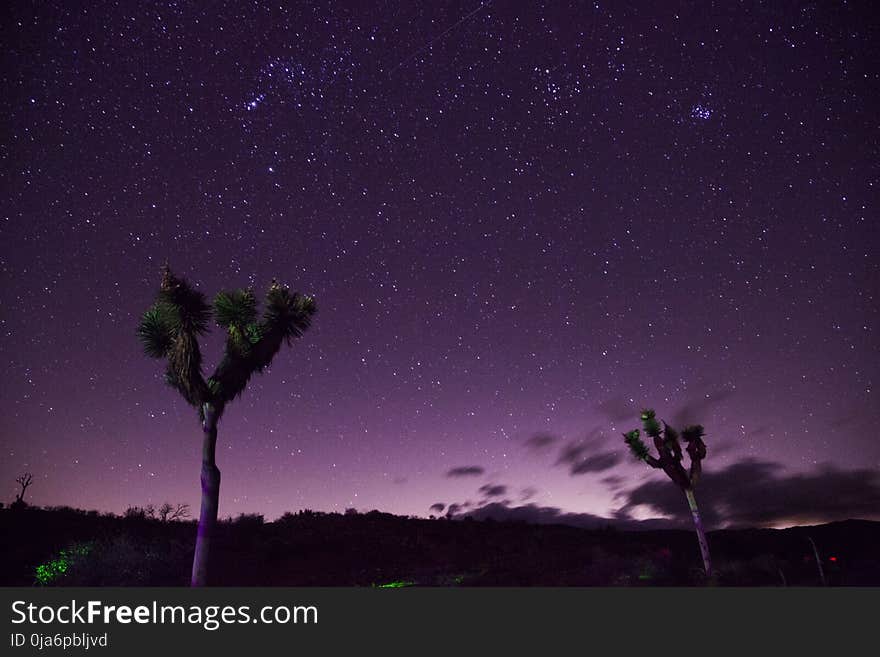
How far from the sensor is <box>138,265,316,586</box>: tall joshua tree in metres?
13.1

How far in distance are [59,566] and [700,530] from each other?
2093 centimetres

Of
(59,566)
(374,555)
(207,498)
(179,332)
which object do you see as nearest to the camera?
(207,498)

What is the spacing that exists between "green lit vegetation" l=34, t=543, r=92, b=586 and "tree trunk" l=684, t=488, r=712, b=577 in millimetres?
20196

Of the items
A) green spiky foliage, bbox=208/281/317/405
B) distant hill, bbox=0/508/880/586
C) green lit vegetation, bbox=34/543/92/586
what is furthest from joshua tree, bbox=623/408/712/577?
green lit vegetation, bbox=34/543/92/586

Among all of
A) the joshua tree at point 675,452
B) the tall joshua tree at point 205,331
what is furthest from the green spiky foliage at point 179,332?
the joshua tree at point 675,452

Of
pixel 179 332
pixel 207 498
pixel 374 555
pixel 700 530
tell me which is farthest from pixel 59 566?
pixel 700 530

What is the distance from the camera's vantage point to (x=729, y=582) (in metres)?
17.4

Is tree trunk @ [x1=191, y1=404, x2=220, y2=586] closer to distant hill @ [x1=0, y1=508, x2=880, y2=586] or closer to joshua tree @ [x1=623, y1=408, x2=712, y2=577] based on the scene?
distant hill @ [x1=0, y1=508, x2=880, y2=586]

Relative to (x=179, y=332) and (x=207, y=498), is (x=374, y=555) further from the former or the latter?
(x=179, y=332)

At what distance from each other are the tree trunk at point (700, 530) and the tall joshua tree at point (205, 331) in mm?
15268

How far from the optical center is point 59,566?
15945mm
